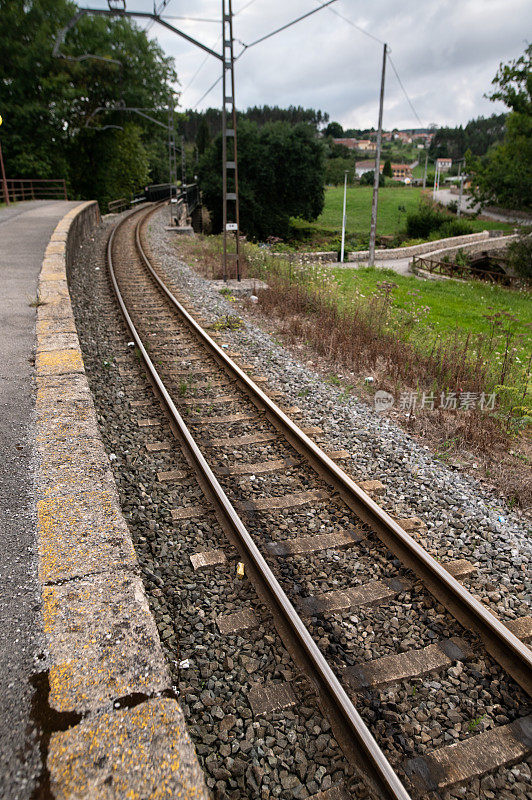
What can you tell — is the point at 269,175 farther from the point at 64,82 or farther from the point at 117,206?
the point at 64,82

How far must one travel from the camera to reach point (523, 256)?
3381 centimetres

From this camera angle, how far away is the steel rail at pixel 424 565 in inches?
127

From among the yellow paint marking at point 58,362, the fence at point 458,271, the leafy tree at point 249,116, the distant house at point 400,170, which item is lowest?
the fence at point 458,271

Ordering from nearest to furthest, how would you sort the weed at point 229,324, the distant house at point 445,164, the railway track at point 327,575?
1. the railway track at point 327,575
2. the weed at point 229,324
3. the distant house at point 445,164

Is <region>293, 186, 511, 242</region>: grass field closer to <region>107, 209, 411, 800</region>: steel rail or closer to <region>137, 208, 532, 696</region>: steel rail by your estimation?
<region>137, 208, 532, 696</region>: steel rail

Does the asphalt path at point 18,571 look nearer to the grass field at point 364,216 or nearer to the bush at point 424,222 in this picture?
the bush at point 424,222

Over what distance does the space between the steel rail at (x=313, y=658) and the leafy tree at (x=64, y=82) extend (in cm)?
3438

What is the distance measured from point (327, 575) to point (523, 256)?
117ft

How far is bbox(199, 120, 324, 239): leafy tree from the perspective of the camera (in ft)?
152

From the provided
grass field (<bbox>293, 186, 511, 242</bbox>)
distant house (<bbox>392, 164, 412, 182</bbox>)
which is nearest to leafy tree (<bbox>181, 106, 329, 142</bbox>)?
distant house (<bbox>392, 164, 412, 182</bbox>)

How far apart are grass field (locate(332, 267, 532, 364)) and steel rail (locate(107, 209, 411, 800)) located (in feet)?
20.8

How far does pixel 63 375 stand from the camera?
590 cm

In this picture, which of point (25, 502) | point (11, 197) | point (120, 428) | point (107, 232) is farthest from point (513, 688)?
point (11, 197)

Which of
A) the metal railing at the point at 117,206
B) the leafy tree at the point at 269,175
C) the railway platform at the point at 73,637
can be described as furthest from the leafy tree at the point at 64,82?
the railway platform at the point at 73,637
